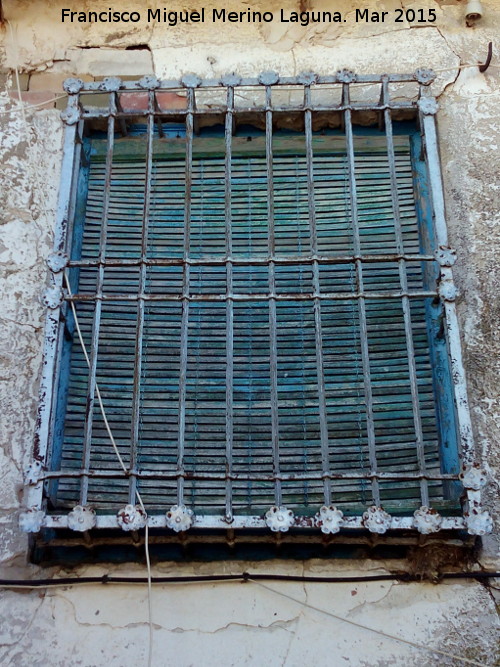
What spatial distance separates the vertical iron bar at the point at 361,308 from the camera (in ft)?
8.68

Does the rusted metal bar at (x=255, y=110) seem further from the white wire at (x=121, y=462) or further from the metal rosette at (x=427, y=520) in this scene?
the metal rosette at (x=427, y=520)

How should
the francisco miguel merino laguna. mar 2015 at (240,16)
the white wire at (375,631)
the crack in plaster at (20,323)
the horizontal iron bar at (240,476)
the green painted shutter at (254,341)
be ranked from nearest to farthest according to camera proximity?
the white wire at (375,631) < the horizontal iron bar at (240,476) < the green painted shutter at (254,341) < the crack in plaster at (20,323) < the francisco miguel merino laguna. mar 2015 at (240,16)

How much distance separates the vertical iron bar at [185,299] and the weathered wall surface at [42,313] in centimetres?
32

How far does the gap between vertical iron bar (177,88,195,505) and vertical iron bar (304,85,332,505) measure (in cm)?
47

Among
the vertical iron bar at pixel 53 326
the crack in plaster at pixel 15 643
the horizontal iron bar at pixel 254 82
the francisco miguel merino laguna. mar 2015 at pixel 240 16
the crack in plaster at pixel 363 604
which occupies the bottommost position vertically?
the crack in plaster at pixel 15 643

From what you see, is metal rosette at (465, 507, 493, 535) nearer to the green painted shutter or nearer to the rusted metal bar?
the green painted shutter

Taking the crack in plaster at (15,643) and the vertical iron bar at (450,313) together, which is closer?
the crack in plaster at (15,643)

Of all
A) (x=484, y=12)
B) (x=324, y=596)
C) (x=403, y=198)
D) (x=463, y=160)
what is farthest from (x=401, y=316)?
(x=484, y=12)

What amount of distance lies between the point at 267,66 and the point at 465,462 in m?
1.95

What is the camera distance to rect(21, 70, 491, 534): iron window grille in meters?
2.70

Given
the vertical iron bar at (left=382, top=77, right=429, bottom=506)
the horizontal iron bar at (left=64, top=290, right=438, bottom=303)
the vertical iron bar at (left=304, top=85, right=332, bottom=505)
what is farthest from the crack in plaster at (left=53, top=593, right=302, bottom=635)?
the horizontal iron bar at (left=64, top=290, right=438, bottom=303)

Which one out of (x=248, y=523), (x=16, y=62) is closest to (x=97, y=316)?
(x=248, y=523)

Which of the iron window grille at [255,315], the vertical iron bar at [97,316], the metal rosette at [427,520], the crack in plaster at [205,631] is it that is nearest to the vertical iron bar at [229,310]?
the iron window grille at [255,315]

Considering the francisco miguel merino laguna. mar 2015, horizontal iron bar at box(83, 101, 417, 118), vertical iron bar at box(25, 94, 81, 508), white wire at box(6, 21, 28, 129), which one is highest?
the francisco miguel merino laguna. mar 2015
